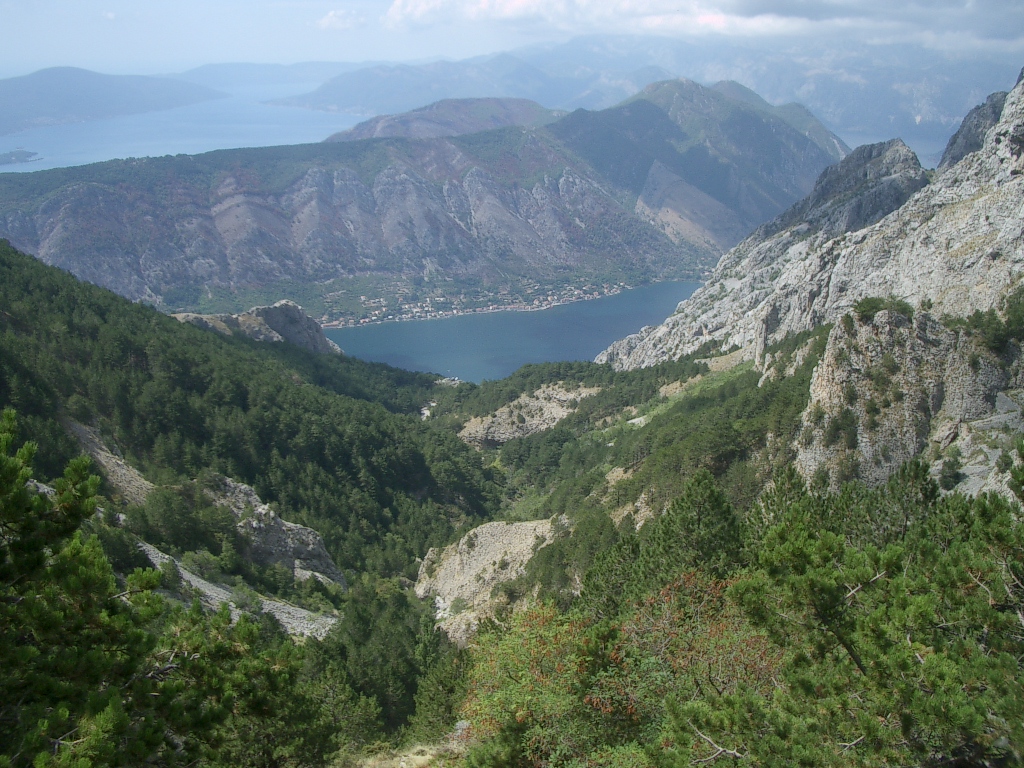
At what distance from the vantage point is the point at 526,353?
161 meters

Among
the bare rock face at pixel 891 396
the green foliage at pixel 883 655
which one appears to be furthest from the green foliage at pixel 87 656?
the bare rock face at pixel 891 396

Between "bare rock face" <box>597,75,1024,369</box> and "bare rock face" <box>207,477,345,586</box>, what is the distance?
4336cm

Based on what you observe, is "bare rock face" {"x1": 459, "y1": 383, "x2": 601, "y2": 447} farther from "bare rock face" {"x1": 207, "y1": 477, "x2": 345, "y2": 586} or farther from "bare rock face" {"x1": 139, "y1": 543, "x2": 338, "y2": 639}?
"bare rock face" {"x1": 139, "y1": 543, "x2": 338, "y2": 639}

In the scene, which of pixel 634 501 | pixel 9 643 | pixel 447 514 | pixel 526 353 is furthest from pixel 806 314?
pixel 526 353

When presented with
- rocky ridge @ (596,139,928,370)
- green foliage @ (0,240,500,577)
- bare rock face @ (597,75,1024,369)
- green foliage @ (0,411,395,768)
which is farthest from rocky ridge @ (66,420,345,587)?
rocky ridge @ (596,139,928,370)

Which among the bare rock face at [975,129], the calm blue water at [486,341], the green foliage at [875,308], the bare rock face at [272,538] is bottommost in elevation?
the calm blue water at [486,341]

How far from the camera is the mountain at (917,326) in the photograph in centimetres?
3016

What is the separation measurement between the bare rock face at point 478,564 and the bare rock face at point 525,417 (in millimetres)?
36585

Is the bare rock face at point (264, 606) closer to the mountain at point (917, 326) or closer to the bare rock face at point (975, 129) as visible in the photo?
the mountain at point (917, 326)

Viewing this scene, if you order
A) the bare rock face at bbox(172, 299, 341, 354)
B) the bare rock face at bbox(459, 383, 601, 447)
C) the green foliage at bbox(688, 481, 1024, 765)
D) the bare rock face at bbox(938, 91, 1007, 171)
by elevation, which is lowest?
the bare rock face at bbox(459, 383, 601, 447)

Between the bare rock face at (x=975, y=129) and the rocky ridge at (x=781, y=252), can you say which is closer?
the bare rock face at (x=975, y=129)

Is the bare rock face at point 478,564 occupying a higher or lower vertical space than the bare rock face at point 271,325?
lower

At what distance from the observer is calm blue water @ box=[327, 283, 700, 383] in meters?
155

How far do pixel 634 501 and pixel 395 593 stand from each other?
17.2 m
